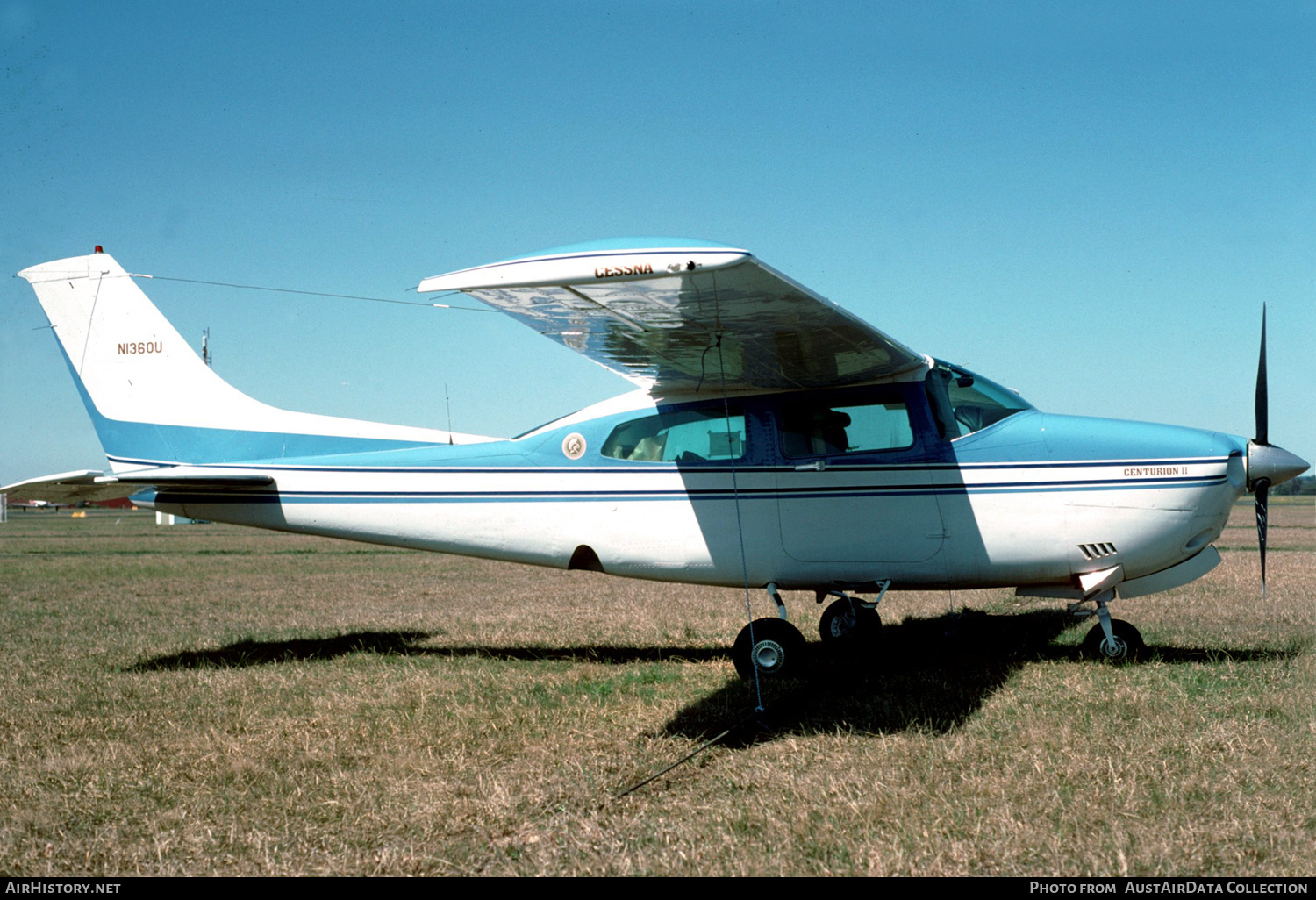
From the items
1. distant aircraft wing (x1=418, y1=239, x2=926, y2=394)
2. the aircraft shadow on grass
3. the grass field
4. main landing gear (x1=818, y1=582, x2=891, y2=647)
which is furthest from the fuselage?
main landing gear (x1=818, y1=582, x2=891, y2=647)

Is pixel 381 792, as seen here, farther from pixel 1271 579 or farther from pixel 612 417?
pixel 1271 579

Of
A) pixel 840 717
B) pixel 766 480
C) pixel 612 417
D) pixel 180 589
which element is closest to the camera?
pixel 840 717

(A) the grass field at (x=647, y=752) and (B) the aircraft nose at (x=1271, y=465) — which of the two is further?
(B) the aircraft nose at (x=1271, y=465)

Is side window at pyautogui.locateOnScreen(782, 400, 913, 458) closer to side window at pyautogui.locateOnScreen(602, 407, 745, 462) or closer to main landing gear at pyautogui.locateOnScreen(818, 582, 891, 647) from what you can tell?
side window at pyautogui.locateOnScreen(602, 407, 745, 462)

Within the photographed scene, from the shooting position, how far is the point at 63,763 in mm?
5164

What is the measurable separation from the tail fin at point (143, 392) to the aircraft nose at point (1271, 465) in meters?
7.31

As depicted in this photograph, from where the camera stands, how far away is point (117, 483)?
833 cm

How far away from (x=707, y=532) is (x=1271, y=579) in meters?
10.5

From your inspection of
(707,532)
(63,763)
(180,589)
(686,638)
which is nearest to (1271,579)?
(686,638)

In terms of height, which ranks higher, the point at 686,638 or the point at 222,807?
the point at 222,807

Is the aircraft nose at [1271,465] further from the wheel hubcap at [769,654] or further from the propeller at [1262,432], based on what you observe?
the wheel hubcap at [769,654]

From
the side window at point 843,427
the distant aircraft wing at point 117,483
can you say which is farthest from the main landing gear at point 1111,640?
the distant aircraft wing at point 117,483

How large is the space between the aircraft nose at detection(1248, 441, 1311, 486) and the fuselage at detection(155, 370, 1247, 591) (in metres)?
0.12

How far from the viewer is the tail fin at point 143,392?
9242mm
